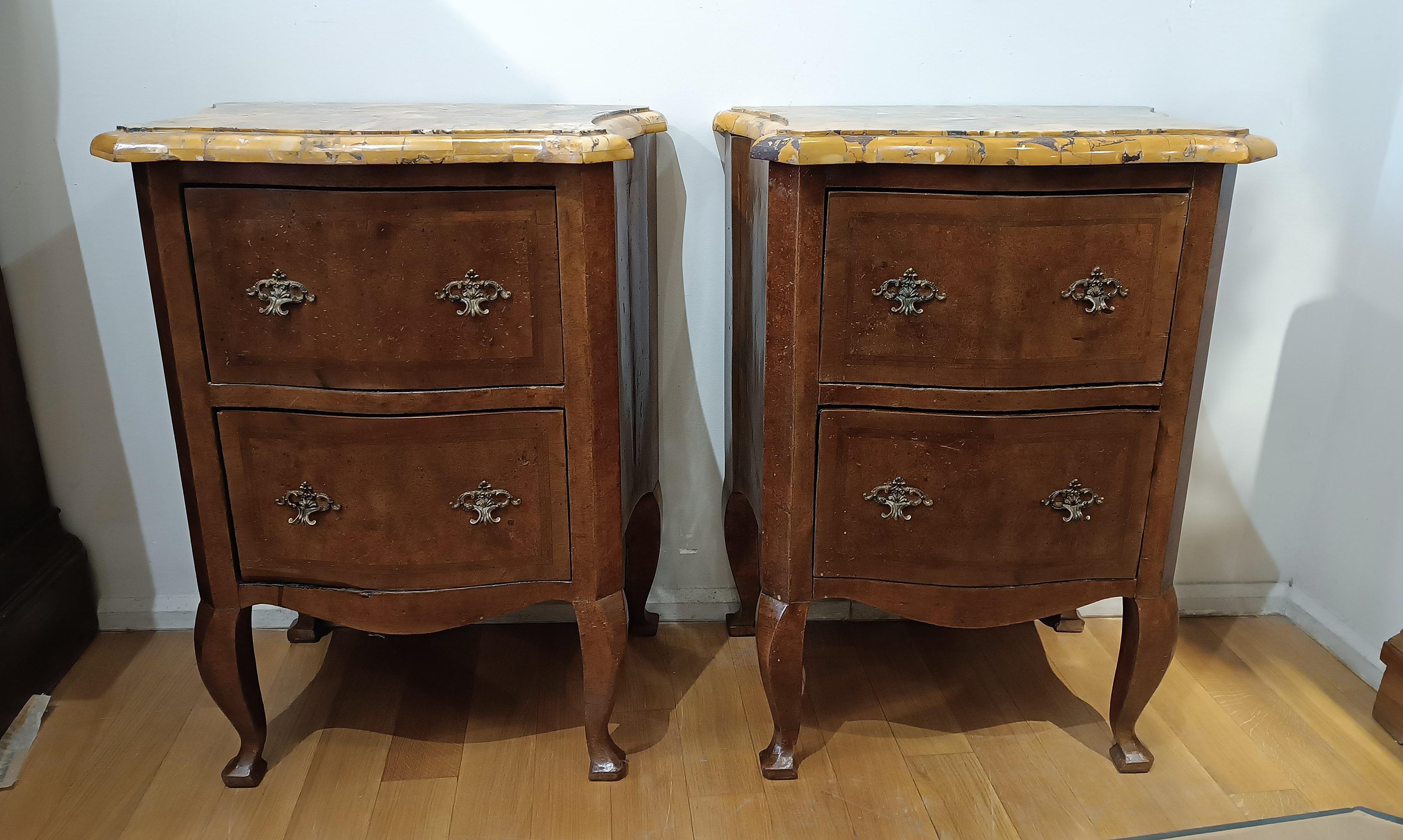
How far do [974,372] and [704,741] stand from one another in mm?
679

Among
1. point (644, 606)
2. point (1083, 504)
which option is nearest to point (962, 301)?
point (1083, 504)

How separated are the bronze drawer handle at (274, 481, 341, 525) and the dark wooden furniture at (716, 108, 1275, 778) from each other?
Answer: 532 millimetres

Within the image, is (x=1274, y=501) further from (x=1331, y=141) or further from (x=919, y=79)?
(x=919, y=79)

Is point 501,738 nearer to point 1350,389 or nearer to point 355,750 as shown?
point 355,750

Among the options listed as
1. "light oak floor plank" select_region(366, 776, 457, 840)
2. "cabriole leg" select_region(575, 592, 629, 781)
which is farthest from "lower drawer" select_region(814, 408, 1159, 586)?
"light oak floor plank" select_region(366, 776, 457, 840)

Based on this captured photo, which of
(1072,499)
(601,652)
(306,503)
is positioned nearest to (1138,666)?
(1072,499)

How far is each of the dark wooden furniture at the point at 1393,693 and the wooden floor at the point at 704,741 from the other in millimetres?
24

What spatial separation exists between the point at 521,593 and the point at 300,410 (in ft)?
1.14

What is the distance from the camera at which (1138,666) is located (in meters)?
1.31

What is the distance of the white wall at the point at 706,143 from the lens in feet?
4.71

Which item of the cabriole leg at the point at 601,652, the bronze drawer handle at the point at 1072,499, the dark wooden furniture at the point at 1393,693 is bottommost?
the dark wooden furniture at the point at 1393,693

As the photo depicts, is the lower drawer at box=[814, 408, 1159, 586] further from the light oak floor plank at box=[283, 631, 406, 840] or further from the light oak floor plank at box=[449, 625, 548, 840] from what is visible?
the light oak floor plank at box=[283, 631, 406, 840]

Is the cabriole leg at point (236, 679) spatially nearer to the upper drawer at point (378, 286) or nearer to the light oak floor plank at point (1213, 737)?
the upper drawer at point (378, 286)

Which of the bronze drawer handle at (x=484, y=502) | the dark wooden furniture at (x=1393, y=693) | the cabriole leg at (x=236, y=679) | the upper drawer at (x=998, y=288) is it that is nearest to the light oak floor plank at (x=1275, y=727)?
the dark wooden furniture at (x=1393, y=693)
